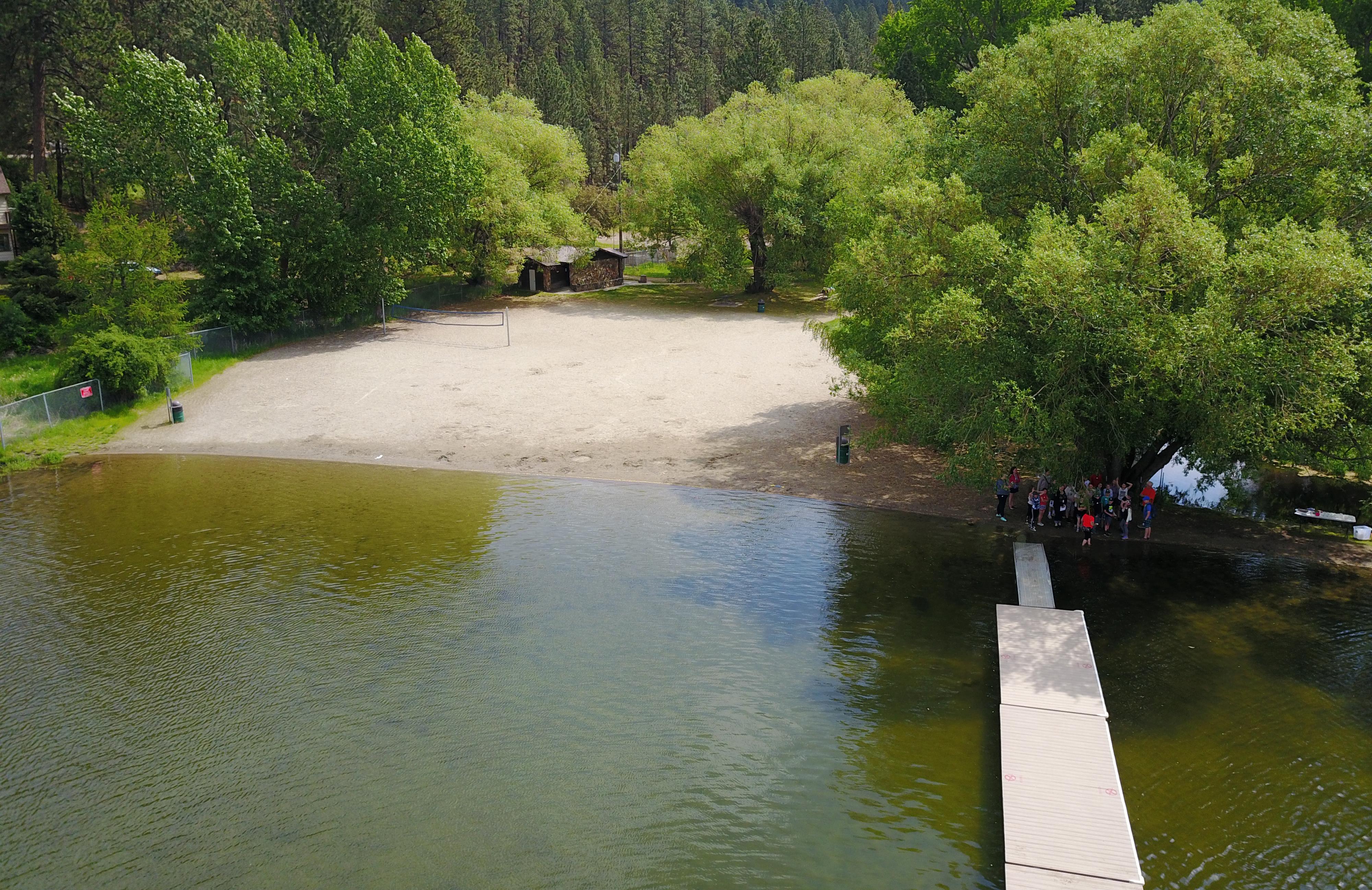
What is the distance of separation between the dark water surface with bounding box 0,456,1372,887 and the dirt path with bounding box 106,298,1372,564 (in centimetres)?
236

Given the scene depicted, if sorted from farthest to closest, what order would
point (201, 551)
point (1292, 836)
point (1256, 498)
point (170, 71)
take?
point (170, 71) → point (1256, 498) → point (201, 551) → point (1292, 836)

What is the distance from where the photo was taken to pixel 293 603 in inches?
784

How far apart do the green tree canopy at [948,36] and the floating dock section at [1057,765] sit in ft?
177

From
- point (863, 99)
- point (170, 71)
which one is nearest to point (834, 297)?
point (170, 71)

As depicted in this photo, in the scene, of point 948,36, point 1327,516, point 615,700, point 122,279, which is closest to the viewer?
point 615,700

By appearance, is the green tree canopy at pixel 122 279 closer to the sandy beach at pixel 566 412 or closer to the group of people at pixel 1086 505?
the sandy beach at pixel 566 412

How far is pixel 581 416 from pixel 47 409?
685 inches

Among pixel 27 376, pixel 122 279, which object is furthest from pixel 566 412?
pixel 27 376

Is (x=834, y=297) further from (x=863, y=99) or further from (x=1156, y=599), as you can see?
(x=863, y=99)

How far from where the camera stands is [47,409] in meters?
30.6

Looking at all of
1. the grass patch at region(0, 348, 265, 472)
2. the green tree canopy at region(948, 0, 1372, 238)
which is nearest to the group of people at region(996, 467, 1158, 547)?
the green tree canopy at region(948, 0, 1372, 238)

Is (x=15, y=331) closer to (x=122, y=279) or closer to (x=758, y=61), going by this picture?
(x=122, y=279)

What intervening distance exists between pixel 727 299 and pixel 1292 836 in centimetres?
4592

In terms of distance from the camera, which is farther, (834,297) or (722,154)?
(722,154)
